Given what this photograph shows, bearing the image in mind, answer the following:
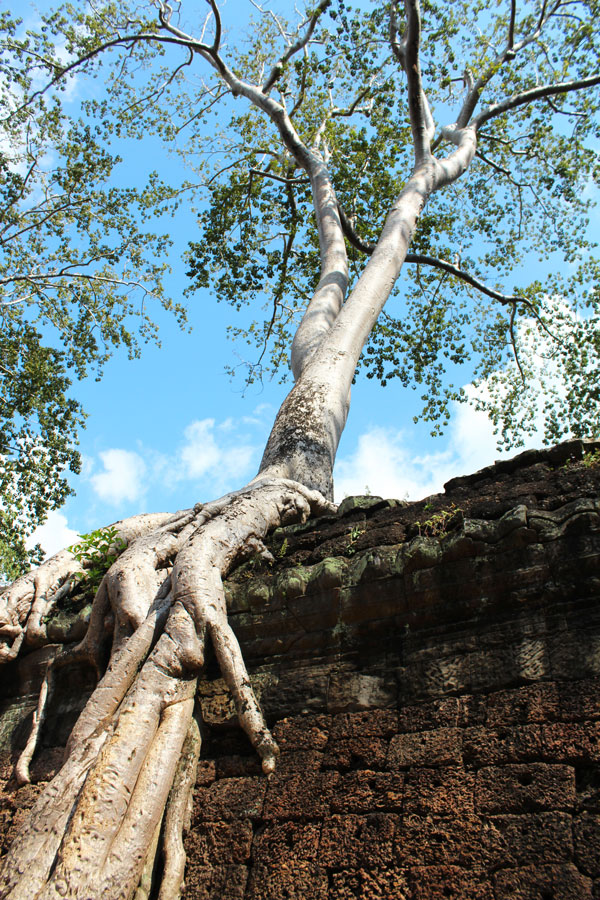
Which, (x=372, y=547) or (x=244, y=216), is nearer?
(x=372, y=547)

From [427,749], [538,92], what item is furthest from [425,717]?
[538,92]

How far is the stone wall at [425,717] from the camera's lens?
1.92 metres

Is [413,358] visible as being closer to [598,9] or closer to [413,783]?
[598,9]

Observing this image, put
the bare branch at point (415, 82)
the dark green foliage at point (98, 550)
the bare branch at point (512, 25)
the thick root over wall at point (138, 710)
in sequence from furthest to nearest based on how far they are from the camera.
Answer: the bare branch at point (512, 25) < the bare branch at point (415, 82) < the dark green foliage at point (98, 550) < the thick root over wall at point (138, 710)

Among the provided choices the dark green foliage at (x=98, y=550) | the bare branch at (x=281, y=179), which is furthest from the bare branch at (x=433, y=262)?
the dark green foliage at (x=98, y=550)

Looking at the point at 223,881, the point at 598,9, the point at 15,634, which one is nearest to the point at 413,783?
the point at 223,881

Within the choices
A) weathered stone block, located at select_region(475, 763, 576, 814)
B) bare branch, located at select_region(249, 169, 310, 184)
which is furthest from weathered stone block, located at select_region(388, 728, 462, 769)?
bare branch, located at select_region(249, 169, 310, 184)

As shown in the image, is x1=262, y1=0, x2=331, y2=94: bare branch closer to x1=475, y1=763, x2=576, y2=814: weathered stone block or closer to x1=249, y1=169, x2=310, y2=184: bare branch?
x1=249, y1=169, x2=310, y2=184: bare branch

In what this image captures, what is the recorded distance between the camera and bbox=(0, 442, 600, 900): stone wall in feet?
6.30

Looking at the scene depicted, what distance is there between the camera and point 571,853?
1.76 m

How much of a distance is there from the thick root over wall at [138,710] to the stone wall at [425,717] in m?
0.13

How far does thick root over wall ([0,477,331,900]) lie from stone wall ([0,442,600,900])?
13cm

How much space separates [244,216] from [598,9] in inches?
220

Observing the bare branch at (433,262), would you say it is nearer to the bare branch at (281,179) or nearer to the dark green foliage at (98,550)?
the bare branch at (281,179)
